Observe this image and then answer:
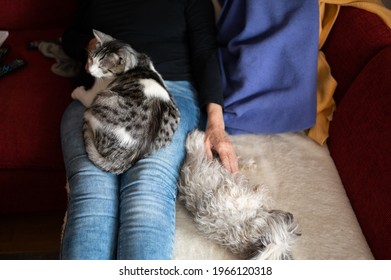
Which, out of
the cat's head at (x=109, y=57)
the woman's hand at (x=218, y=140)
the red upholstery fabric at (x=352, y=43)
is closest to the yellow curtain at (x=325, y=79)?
the red upholstery fabric at (x=352, y=43)

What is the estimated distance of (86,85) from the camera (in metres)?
1.24

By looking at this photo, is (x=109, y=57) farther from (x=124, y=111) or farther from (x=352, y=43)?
(x=352, y=43)

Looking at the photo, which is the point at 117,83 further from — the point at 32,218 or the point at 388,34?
the point at 388,34

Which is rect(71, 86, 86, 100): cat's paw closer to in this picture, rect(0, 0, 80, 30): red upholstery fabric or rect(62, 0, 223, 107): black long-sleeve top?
rect(62, 0, 223, 107): black long-sleeve top

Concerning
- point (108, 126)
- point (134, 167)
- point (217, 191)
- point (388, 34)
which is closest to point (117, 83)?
point (108, 126)

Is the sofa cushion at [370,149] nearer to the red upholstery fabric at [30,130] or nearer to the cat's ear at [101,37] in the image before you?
the cat's ear at [101,37]

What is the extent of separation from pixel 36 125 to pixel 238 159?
2.46 ft

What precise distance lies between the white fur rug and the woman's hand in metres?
0.08

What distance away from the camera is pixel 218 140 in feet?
3.71

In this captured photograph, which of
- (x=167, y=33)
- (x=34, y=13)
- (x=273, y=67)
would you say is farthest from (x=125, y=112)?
(x=34, y=13)

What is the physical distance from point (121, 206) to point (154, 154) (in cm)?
18

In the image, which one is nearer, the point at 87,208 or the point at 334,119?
the point at 87,208

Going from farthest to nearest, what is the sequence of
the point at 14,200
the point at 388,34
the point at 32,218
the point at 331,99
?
the point at 32,218 < the point at 14,200 < the point at 331,99 < the point at 388,34

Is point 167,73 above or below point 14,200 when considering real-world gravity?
above
